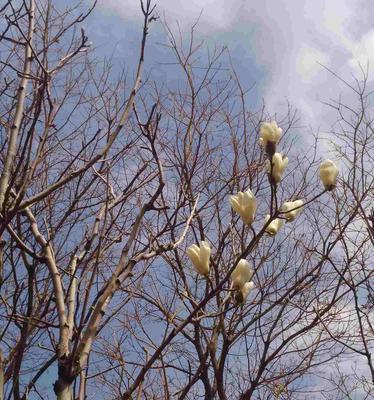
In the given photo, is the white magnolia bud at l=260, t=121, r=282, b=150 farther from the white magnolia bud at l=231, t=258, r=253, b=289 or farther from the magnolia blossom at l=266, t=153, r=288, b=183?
the white magnolia bud at l=231, t=258, r=253, b=289

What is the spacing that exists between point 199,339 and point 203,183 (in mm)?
1239

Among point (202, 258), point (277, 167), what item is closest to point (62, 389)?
point (202, 258)

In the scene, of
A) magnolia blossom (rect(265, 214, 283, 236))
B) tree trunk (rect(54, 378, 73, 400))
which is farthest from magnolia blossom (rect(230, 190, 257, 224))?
tree trunk (rect(54, 378, 73, 400))

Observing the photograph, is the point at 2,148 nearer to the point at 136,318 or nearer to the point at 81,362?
the point at 136,318

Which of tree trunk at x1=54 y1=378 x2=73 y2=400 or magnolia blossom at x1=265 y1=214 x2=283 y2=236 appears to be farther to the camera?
magnolia blossom at x1=265 y1=214 x2=283 y2=236

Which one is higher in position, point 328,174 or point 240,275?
point 328,174

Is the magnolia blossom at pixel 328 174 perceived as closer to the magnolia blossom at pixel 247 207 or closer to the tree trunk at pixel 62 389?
the magnolia blossom at pixel 247 207

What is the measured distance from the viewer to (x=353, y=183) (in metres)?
3.49

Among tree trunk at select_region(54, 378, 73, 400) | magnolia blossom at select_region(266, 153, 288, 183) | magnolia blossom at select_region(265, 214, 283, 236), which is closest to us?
tree trunk at select_region(54, 378, 73, 400)

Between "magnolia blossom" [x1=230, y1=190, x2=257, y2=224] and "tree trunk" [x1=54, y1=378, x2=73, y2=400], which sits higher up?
"magnolia blossom" [x1=230, y1=190, x2=257, y2=224]

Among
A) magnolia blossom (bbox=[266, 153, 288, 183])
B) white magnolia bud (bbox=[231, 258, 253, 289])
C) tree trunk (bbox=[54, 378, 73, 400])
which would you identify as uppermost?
magnolia blossom (bbox=[266, 153, 288, 183])

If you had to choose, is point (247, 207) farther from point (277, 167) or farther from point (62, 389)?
point (62, 389)

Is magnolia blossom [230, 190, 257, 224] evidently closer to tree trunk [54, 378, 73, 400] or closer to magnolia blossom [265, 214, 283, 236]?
magnolia blossom [265, 214, 283, 236]

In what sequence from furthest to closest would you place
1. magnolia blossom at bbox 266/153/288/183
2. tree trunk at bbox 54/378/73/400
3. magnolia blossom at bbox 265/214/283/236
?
magnolia blossom at bbox 265/214/283/236
magnolia blossom at bbox 266/153/288/183
tree trunk at bbox 54/378/73/400
